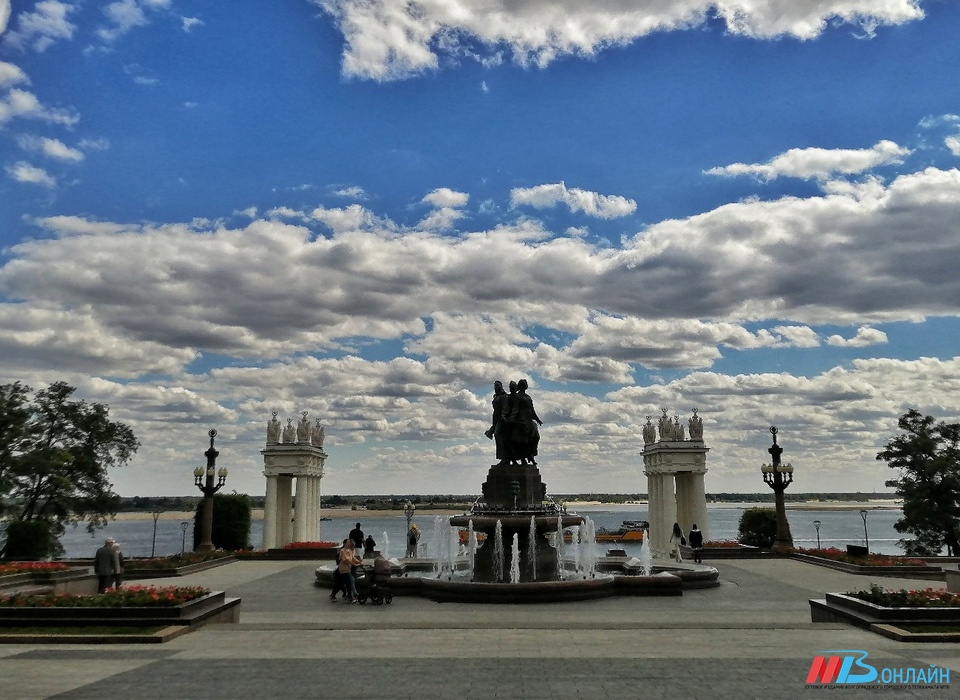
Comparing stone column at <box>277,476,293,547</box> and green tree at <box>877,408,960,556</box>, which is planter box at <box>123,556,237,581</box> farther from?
green tree at <box>877,408,960,556</box>

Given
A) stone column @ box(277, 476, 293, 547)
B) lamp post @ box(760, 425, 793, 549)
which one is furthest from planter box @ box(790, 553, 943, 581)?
stone column @ box(277, 476, 293, 547)

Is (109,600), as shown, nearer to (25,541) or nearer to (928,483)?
(25,541)

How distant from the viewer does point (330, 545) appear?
129 feet

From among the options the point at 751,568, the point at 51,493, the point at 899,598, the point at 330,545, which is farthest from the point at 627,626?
the point at 51,493

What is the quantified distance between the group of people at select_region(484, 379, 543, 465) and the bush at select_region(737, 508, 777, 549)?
2474cm

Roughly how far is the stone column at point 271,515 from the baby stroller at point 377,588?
2743cm

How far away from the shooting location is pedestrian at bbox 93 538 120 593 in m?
18.2

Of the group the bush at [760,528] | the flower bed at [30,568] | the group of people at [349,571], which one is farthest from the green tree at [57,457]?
the bush at [760,528]

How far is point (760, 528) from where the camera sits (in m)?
44.6

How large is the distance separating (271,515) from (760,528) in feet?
95.3

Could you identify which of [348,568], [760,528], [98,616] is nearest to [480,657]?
[98,616]

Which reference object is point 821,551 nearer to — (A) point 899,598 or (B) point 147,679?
(A) point 899,598

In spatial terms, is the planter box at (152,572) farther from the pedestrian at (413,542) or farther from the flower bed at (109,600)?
the flower bed at (109,600)

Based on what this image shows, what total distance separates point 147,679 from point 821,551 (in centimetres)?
3010
